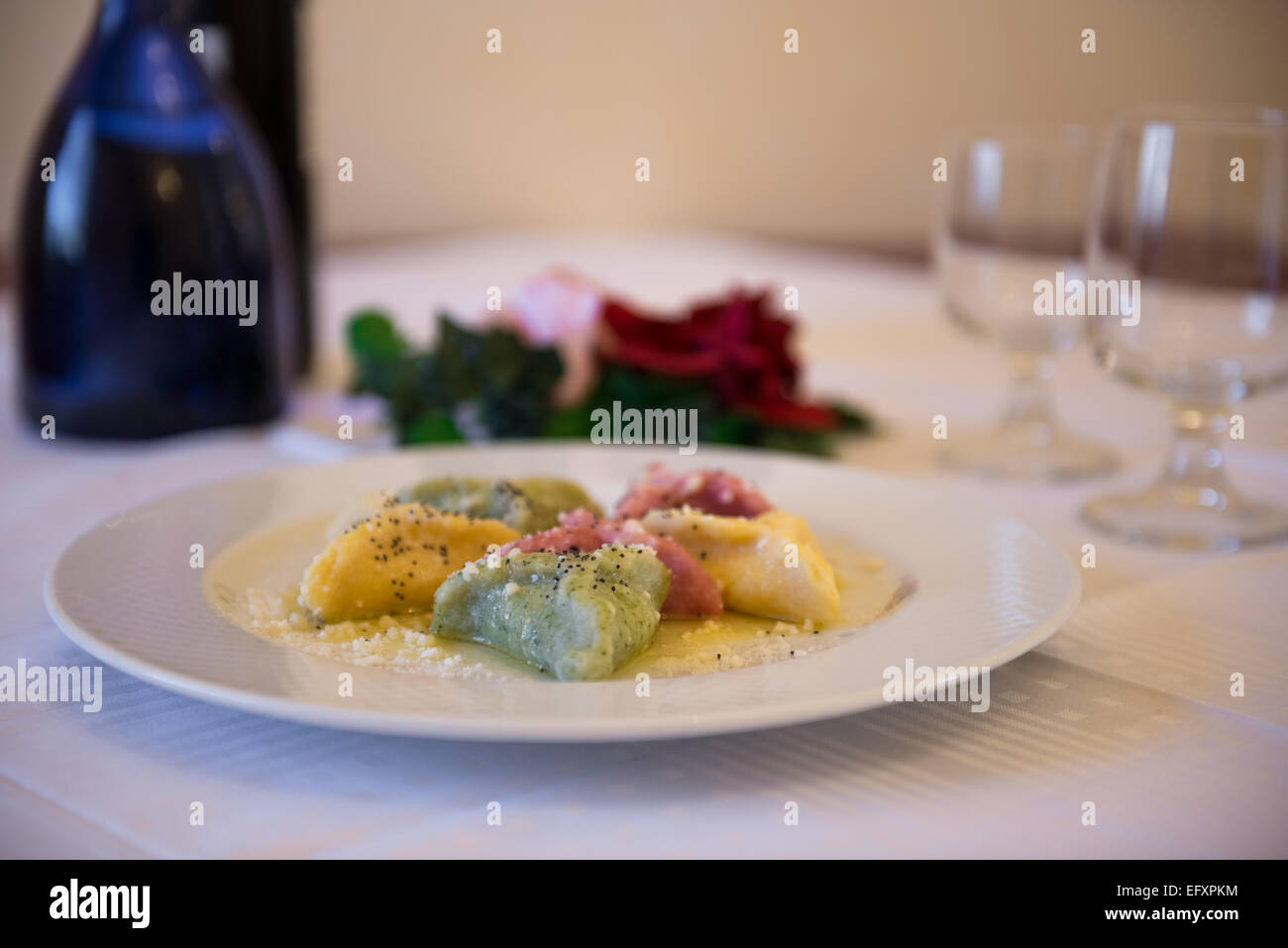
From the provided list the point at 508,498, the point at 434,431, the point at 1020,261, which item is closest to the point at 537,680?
the point at 508,498

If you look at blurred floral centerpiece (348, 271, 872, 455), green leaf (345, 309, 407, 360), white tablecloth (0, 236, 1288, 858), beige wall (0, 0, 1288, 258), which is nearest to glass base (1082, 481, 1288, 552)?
white tablecloth (0, 236, 1288, 858)

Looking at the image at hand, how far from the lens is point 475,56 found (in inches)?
172

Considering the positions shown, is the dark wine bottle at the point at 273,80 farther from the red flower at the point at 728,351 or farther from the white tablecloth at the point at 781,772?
the white tablecloth at the point at 781,772

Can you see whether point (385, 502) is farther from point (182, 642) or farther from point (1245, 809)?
point (1245, 809)

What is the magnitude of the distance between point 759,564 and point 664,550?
0.21 feet

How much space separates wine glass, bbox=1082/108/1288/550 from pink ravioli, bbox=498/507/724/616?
Answer: 0.51 m

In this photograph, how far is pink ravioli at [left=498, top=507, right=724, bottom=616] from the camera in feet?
2.79

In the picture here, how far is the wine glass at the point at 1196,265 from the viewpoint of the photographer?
114cm

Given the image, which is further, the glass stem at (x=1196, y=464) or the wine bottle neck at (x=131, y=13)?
the wine bottle neck at (x=131, y=13)

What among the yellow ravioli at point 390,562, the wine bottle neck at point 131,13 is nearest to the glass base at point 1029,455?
the yellow ravioli at point 390,562

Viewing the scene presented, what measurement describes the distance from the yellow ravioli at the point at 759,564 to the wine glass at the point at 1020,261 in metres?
0.60

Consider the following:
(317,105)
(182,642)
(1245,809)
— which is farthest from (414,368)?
(317,105)

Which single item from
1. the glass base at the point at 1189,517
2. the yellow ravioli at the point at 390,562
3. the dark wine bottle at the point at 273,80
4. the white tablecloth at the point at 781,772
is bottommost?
the white tablecloth at the point at 781,772

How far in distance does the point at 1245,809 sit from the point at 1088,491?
706mm
